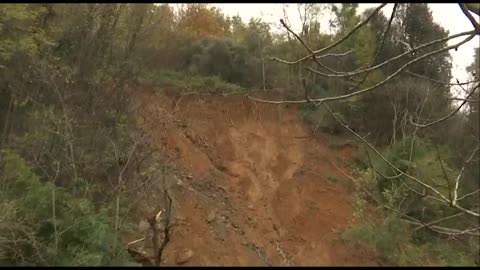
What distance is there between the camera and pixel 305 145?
1905 cm

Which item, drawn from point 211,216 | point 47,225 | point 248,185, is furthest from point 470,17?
point 248,185

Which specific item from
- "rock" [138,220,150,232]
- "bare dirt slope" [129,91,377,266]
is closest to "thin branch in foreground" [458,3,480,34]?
"rock" [138,220,150,232]

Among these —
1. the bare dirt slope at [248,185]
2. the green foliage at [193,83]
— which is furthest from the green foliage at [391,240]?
the green foliage at [193,83]

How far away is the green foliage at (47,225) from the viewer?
7988 millimetres

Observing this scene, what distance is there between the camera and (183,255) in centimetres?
1338

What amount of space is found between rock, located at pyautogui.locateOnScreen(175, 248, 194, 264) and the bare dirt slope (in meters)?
0.04

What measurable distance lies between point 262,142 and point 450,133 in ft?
20.8

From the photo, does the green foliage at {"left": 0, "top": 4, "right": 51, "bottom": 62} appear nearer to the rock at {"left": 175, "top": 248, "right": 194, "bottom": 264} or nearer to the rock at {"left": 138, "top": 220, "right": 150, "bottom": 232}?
the rock at {"left": 138, "top": 220, "right": 150, "bottom": 232}

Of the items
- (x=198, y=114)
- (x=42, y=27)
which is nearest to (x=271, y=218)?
(x=198, y=114)

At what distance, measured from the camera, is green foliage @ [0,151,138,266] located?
26.2ft

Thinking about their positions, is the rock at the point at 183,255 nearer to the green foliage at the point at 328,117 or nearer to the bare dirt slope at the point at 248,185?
the bare dirt slope at the point at 248,185

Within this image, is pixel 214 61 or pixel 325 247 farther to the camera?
pixel 214 61

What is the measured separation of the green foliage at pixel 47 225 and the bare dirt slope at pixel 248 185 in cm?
465

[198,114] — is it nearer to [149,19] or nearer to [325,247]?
[149,19]
